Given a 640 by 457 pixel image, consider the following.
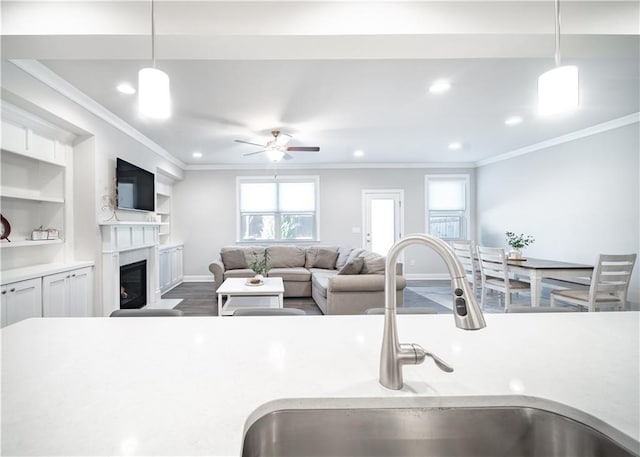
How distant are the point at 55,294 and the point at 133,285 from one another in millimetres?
1655

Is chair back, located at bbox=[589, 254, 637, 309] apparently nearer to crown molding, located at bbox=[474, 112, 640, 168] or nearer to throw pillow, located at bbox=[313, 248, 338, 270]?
crown molding, located at bbox=[474, 112, 640, 168]

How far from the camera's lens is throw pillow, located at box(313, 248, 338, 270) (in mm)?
5909

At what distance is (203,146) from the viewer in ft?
17.2

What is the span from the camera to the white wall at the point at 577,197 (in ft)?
13.0

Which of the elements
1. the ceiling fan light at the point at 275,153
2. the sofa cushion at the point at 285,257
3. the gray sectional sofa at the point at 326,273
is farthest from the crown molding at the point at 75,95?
the sofa cushion at the point at 285,257

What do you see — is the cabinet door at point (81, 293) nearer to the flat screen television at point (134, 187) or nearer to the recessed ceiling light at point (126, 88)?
the flat screen television at point (134, 187)

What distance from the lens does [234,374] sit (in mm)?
811

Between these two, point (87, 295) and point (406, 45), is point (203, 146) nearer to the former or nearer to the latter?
point (87, 295)

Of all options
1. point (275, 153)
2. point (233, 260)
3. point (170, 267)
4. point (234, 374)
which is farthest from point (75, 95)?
point (234, 374)

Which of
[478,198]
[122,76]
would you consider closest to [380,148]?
[478,198]

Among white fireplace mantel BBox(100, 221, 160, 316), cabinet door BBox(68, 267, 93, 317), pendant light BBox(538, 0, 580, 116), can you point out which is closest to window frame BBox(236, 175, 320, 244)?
white fireplace mantel BBox(100, 221, 160, 316)

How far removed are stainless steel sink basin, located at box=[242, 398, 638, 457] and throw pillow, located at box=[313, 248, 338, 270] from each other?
5.13m

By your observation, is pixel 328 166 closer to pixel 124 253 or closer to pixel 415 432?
pixel 124 253

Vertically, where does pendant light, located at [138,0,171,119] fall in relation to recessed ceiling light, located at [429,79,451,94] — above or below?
below
